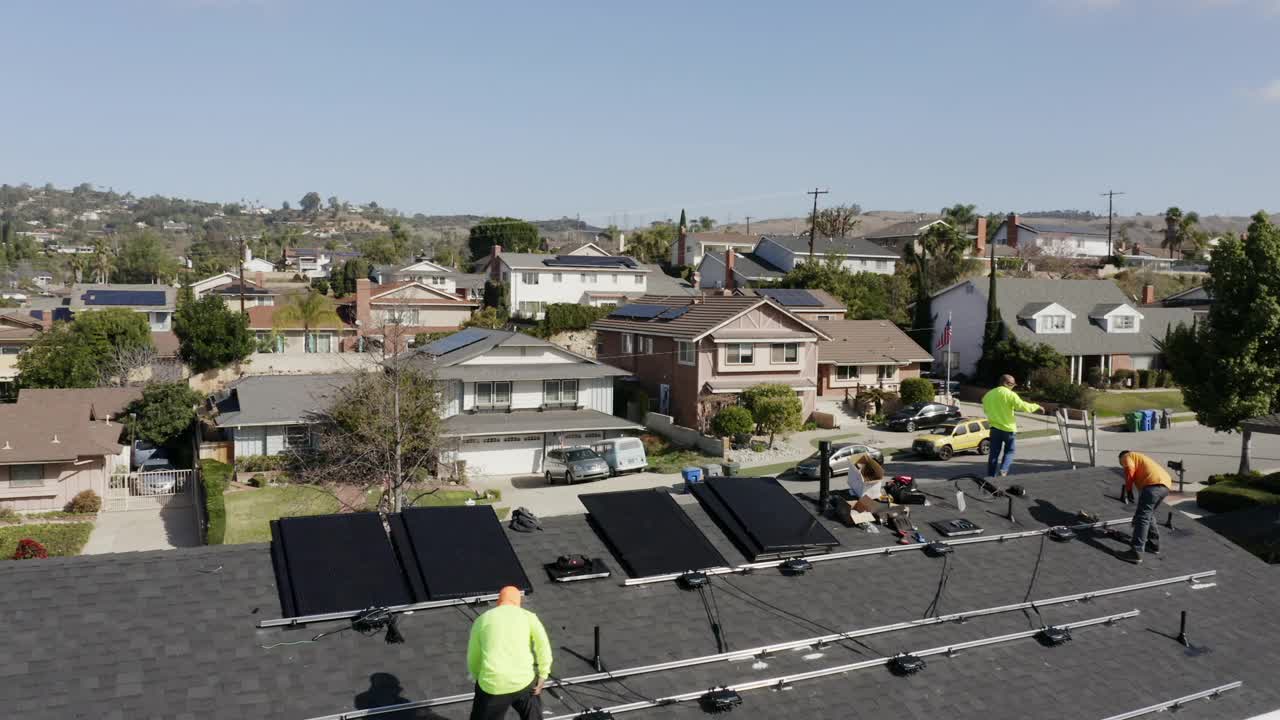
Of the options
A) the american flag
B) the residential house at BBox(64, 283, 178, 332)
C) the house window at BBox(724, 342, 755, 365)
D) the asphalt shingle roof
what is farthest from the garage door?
the residential house at BBox(64, 283, 178, 332)

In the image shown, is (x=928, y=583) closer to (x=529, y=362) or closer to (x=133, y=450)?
(x=529, y=362)

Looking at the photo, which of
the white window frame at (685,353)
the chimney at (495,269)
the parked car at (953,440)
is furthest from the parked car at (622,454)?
the chimney at (495,269)

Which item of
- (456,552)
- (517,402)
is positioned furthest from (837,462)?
(456,552)

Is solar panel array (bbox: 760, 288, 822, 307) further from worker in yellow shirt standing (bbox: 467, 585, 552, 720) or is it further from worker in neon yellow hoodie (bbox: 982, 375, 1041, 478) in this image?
worker in yellow shirt standing (bbox: 467, 585, 552, 720)

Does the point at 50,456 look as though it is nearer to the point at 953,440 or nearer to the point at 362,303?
the point at 953,440

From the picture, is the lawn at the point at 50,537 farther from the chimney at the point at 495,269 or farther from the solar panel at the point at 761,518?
the chimney at the point at 495,269

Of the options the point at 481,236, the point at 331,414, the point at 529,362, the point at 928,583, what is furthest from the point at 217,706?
the point at 481,236
